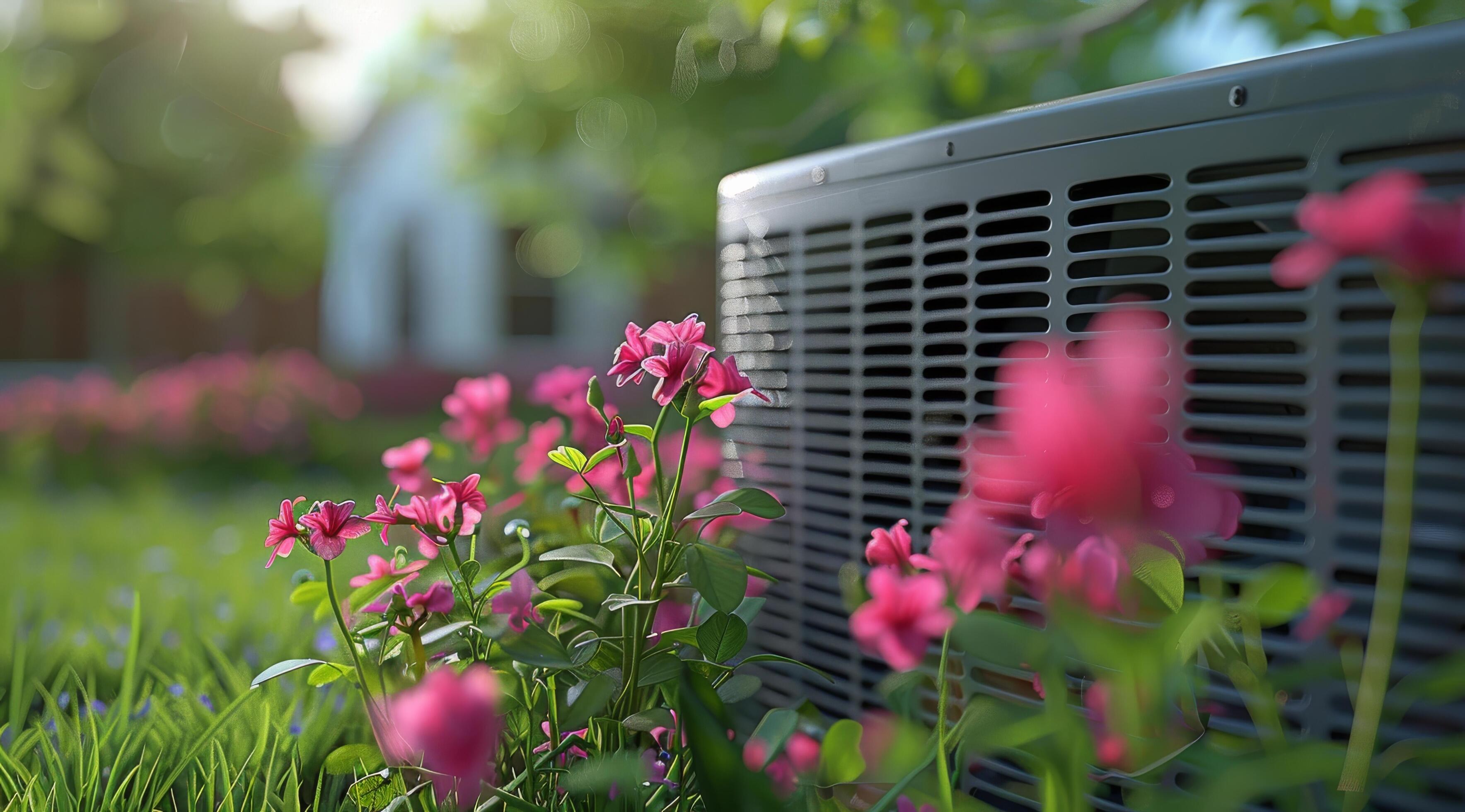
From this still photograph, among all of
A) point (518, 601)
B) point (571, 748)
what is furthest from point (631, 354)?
point (571, 748)

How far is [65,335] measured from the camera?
17844 millimetres

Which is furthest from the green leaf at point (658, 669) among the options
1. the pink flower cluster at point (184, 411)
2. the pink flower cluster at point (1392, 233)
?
the pink flower cluster at point (184, 411)

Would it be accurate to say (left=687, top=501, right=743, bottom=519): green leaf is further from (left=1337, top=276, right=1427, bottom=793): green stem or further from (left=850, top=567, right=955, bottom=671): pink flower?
(left=1337, top=276, right=1427, bottom=793): green stem

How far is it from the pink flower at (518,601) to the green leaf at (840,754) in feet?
1.17

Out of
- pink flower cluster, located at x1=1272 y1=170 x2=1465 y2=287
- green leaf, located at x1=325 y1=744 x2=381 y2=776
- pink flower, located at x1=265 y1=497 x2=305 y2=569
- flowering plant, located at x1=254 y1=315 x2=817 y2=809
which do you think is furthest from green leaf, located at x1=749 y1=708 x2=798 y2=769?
pink flower cluster, located at x1=1272 y1=170 x2=1465 y2=287

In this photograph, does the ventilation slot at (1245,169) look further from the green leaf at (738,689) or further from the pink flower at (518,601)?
the pink flower at (518,601)

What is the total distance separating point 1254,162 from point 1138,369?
0.69 metres

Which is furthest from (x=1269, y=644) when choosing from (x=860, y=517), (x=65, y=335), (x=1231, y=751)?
(x=65, y=335)

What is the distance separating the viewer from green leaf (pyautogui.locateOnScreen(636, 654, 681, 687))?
45.8 inches

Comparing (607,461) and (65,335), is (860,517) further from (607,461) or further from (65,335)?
(65,335)

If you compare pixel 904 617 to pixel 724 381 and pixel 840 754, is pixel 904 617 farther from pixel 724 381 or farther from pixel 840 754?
pixel 724 381

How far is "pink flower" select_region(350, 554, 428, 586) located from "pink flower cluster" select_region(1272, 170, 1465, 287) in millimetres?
1007

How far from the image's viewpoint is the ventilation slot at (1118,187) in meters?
1.20

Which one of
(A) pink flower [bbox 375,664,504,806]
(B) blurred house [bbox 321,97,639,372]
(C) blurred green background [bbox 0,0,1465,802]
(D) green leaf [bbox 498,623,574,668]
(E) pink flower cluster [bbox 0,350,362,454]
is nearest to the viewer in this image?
(A) pink flower [bbox 375,664,504,806]
